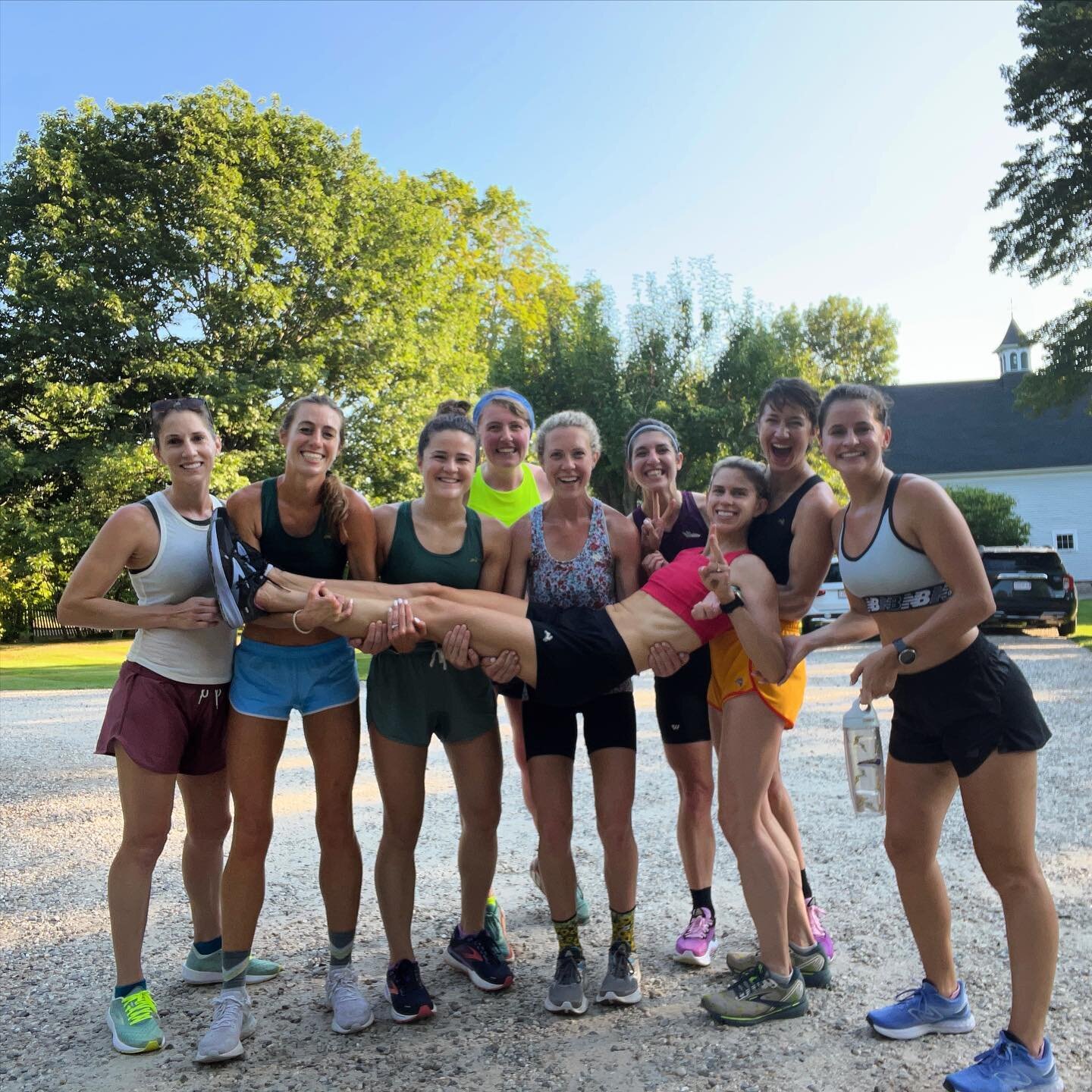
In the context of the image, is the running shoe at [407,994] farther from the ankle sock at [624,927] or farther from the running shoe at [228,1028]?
the ankle sock at [624,927]

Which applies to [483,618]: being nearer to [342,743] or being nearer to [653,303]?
[342,743]

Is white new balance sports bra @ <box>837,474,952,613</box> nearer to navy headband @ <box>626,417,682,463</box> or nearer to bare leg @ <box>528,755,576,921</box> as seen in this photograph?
navy headband @ <box>626,417,682,463</box>

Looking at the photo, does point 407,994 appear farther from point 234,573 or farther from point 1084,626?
point 1084,626

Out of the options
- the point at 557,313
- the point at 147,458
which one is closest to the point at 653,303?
the point at 557,313

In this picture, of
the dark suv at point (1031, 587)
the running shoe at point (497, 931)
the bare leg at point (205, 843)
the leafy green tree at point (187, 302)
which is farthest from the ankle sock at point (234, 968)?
the leafy green tree at point (187, 302)

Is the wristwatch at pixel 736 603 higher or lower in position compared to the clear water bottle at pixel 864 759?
higher

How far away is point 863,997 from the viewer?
384cm

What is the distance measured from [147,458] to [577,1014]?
22669 millimetres

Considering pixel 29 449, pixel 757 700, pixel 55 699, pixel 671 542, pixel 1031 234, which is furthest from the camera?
pixel 29 449

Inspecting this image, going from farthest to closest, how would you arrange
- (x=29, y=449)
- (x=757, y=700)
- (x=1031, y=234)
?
(x=29, y=449), (x=1031, y=234), (x=757, y=700)

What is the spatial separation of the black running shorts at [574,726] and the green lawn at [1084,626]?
49.4ft

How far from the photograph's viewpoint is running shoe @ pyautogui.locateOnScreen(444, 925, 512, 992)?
4098 mm

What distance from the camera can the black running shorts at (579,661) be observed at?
384 cm

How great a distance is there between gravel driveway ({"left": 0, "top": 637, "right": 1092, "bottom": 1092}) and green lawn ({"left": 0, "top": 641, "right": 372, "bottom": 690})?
815 centimetres
